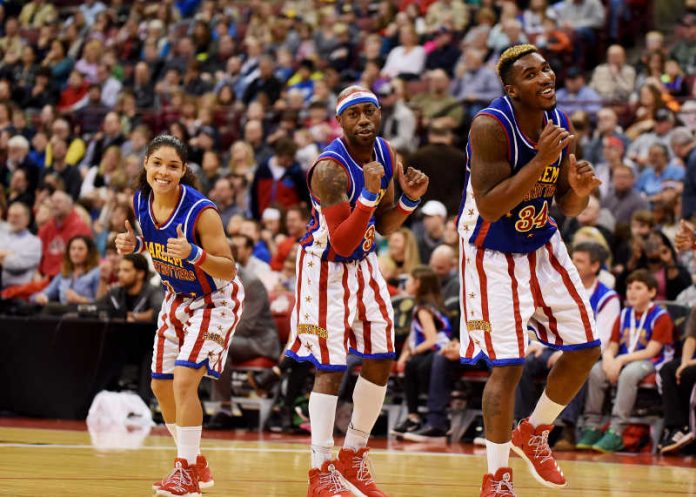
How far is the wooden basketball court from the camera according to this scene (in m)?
6.41

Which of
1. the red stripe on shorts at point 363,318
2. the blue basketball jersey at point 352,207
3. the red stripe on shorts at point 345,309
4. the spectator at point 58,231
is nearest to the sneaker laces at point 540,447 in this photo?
the red stripe on shorts at point 363,318

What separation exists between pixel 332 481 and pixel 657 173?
25.4 ft

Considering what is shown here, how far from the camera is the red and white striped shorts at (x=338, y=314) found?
243 inches

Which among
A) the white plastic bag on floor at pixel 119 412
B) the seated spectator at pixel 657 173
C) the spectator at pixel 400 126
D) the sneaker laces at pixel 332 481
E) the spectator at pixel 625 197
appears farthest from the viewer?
the spectator at pixel 400 126

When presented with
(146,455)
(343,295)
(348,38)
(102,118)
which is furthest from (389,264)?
(102,118)

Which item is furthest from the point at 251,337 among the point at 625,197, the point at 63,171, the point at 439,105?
the point at 63,171

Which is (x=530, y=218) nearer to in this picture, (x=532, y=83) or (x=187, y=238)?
(x=532, y=83)

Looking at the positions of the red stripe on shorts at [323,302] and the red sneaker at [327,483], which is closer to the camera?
→ the red sneaker at [327,483]

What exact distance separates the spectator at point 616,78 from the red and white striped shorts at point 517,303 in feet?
30.5

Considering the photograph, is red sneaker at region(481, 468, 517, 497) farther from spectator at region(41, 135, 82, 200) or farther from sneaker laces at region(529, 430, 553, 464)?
spectator at region(41, 135, 82, 200)

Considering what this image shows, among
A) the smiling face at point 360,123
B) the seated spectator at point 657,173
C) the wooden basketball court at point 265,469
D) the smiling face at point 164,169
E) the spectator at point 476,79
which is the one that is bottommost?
the wooden basketball court at point 265,469

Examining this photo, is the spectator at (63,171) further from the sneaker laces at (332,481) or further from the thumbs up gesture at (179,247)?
the sneaker laces at (332,481)

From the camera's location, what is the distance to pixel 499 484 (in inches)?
223

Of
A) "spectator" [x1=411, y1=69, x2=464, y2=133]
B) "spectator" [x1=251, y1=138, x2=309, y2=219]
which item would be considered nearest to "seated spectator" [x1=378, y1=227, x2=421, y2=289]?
"spectator" [x1=251, y1=138, x2=309, y2=219]
